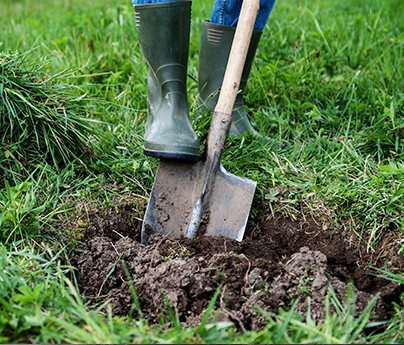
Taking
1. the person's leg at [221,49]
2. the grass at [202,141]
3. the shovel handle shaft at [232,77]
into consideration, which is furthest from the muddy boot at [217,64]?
the shovel handle shaft at [232,77]

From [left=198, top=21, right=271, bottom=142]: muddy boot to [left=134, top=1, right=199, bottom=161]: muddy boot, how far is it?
1.05 feet

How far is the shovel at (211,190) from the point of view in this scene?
170 centimetres

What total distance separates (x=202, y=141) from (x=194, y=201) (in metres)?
0.49

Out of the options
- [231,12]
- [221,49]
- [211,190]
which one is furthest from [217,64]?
[211,190]

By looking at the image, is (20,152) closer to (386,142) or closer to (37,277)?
(37,277)

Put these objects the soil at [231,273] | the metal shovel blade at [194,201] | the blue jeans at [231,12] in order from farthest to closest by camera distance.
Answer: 1. the blue jeans at [231,12]
2. the metal shovel blade at [194,201]
3. the soil at [231,273]

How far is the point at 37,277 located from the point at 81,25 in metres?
2.86

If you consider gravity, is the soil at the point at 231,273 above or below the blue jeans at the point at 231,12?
below

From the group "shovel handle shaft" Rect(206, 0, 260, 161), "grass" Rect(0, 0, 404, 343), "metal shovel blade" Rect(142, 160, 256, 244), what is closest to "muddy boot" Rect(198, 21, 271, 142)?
"grass" Rect(0, 0, 404, 343)

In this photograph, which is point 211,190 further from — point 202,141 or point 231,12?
point 231,12

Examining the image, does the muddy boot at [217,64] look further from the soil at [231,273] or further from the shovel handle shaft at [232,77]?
the soil at [231,273]

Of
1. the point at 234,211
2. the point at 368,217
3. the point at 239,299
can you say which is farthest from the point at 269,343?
the point at 368,217

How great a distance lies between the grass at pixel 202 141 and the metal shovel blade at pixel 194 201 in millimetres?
143

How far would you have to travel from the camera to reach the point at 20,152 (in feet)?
5.84
